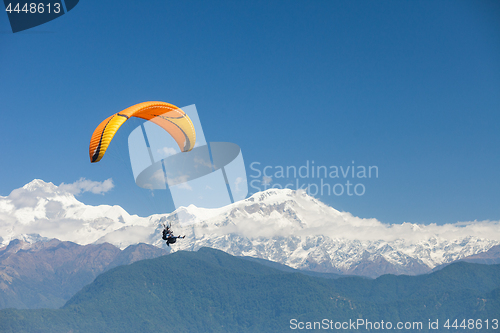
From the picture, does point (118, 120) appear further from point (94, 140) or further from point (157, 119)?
point (157, 119)

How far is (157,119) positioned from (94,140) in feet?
32.4

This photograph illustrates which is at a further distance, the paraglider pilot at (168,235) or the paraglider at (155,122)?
the paraglider pilot at (168,235)

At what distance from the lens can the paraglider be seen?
3506 cm

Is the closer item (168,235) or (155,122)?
(168,235)

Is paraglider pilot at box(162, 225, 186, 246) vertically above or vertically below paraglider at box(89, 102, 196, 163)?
below

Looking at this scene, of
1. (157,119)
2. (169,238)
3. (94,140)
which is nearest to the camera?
(94,140)

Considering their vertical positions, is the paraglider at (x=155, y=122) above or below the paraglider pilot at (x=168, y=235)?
above

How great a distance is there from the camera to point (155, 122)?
44625mm

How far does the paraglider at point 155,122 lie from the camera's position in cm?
3506

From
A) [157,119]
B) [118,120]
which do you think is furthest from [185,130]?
[118,120]

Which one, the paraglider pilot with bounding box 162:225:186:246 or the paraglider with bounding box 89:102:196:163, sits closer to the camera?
the paraglider with bounding box 89:102:196:163

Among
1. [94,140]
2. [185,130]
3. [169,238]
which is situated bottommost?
[169,238]

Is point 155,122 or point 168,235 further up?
point 155,122

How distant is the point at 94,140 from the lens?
35344 millimetres
